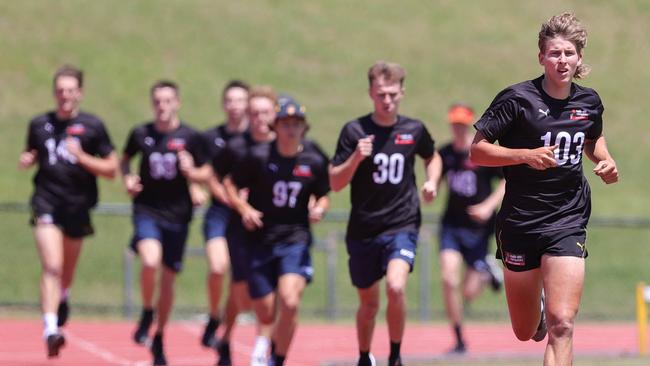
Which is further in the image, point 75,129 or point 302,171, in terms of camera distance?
point 75,129

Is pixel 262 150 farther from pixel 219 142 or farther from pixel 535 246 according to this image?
pixel 535 246

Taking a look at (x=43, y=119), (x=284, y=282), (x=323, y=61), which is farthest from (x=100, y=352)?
(x=323, y=61)

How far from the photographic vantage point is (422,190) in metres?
9.69

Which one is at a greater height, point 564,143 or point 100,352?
point 564,143

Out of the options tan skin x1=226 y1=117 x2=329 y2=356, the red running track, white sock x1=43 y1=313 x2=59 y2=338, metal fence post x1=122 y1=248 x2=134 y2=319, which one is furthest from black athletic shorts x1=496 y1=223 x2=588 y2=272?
metal fence post x1=122 y1=248 x2=134 y2=319

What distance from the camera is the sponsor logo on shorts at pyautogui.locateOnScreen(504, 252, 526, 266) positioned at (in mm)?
7844

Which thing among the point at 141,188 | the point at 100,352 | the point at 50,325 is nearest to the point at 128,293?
the point at 100,352

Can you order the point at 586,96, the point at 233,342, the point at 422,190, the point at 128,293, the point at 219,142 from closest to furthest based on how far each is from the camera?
the point at 586,96, the point at 422,190, the point at 219,142, the point at 233,342, the point at 128,293

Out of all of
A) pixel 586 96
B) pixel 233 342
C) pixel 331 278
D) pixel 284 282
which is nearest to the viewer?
pixel 586 96

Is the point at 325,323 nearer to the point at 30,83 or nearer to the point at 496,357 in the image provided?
the point at 496,357

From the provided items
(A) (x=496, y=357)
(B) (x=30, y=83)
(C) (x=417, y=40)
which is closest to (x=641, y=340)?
(A) (x=496, y=357)

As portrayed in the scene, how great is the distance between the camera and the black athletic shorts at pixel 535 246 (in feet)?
24.8

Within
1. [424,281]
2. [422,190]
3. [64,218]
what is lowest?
[424,281]

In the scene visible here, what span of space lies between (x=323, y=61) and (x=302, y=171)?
25.4m
